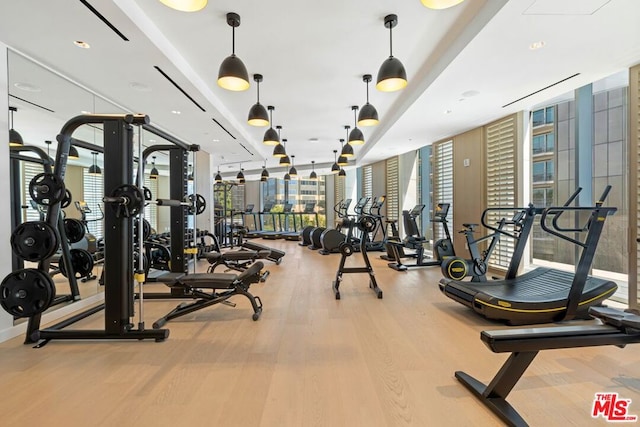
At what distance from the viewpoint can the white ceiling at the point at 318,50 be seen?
2.66 metres

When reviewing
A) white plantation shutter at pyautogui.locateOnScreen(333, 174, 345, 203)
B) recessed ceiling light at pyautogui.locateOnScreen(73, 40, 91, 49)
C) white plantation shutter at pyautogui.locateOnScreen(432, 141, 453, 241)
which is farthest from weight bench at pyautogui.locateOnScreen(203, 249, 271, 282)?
white plantation shutter at pyautogui.locateOnScreen(333, 174, 345, 203)

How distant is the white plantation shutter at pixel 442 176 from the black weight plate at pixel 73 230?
6792mm

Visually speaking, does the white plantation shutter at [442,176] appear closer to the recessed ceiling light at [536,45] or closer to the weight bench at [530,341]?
the recessed ceiling light at [536,45]

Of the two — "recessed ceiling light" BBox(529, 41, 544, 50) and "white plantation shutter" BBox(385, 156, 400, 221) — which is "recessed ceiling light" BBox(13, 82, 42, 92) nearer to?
"recessed ceiling light" BBox(529, 41, 544, 50)

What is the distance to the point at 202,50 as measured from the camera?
3.80 metres

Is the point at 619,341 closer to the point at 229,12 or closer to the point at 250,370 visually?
the point at 250,370

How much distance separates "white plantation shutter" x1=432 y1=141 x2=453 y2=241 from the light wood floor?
14.0 ft

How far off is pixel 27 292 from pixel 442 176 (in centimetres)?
746

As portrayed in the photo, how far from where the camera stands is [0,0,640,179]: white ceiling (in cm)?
266

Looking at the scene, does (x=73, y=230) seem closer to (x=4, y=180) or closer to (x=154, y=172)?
(x=4, y=180)

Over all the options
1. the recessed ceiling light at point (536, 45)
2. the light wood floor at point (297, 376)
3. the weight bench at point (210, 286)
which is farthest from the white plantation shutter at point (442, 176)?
the weight bench at point (210, 286)

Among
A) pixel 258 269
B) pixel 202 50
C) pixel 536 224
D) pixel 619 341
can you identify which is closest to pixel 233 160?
pixel 202 50

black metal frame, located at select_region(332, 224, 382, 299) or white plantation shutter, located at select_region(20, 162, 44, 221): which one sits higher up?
white plantation shutter, located at select_region(20, 162, 44, 221)

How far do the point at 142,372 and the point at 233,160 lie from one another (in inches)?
370
